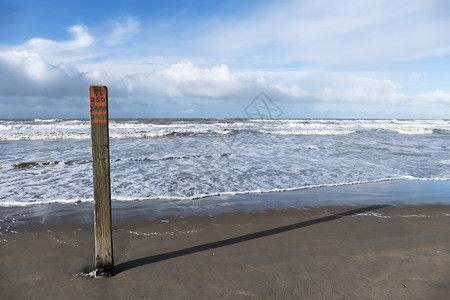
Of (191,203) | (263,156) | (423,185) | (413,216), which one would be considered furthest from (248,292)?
(263,156)

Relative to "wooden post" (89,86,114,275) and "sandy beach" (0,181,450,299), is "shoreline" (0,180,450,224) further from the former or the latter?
"wooden post" (89,86,114,275)

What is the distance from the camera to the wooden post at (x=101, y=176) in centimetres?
296

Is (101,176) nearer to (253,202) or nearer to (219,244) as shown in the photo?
(219,244)

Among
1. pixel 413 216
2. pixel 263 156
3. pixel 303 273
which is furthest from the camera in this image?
pixel 263 156

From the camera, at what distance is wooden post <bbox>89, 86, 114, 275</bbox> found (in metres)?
2.96

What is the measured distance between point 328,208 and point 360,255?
2.18m

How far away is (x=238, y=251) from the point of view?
3.81 m

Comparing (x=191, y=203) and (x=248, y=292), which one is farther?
(x=191, y=203)

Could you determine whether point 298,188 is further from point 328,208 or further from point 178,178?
point 178,178

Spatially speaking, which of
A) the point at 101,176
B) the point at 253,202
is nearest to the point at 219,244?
the point at 101,176

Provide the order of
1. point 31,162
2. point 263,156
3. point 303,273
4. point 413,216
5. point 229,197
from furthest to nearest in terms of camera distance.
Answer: point 263,156, point 31,162, point 229,197, point 413,216, point 303,273

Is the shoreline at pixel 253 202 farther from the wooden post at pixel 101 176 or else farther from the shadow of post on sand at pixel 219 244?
the wooden post at pixel 101 176

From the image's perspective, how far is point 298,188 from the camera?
7516mm

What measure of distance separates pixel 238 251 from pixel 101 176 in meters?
1.97
